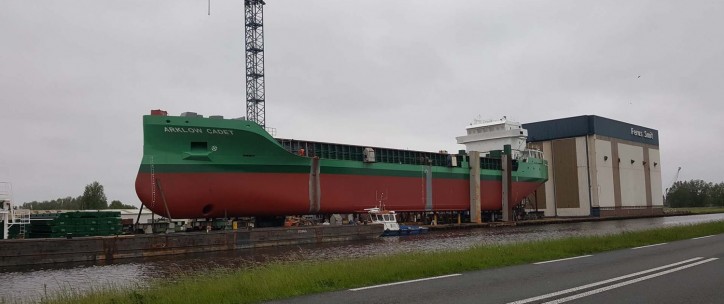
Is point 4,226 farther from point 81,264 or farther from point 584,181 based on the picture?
point 584,181

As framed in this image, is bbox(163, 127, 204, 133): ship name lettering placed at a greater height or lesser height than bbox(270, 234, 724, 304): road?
greater

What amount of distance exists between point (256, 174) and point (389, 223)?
1023cm

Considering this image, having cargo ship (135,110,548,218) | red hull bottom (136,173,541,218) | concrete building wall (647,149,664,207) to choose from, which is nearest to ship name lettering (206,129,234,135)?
cargo ship (135,110,548,218)

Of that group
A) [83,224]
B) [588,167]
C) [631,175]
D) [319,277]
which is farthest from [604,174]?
[319,277]

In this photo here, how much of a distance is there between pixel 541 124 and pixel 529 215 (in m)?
15.4

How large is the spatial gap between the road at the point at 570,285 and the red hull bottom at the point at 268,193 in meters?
22.7

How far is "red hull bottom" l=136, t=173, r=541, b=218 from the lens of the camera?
29.6 metres

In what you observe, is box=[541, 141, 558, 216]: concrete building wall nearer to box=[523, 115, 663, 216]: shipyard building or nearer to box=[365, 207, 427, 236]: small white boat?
box=[523, 115, 663, 216]: shipyard building

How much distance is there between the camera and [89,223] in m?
25.6

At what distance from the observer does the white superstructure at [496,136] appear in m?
58.9

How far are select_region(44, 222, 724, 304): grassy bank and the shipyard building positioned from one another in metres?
53.1

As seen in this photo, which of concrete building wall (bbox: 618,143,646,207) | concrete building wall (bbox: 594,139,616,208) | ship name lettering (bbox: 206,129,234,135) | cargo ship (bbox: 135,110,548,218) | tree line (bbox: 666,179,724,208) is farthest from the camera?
tree line (bbox: 666,179,724,208)

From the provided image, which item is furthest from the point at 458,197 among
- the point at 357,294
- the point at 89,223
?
the point at 357,294

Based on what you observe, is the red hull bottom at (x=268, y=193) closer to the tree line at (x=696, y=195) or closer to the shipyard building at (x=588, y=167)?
the shipyard building at (x=588, y=167)
